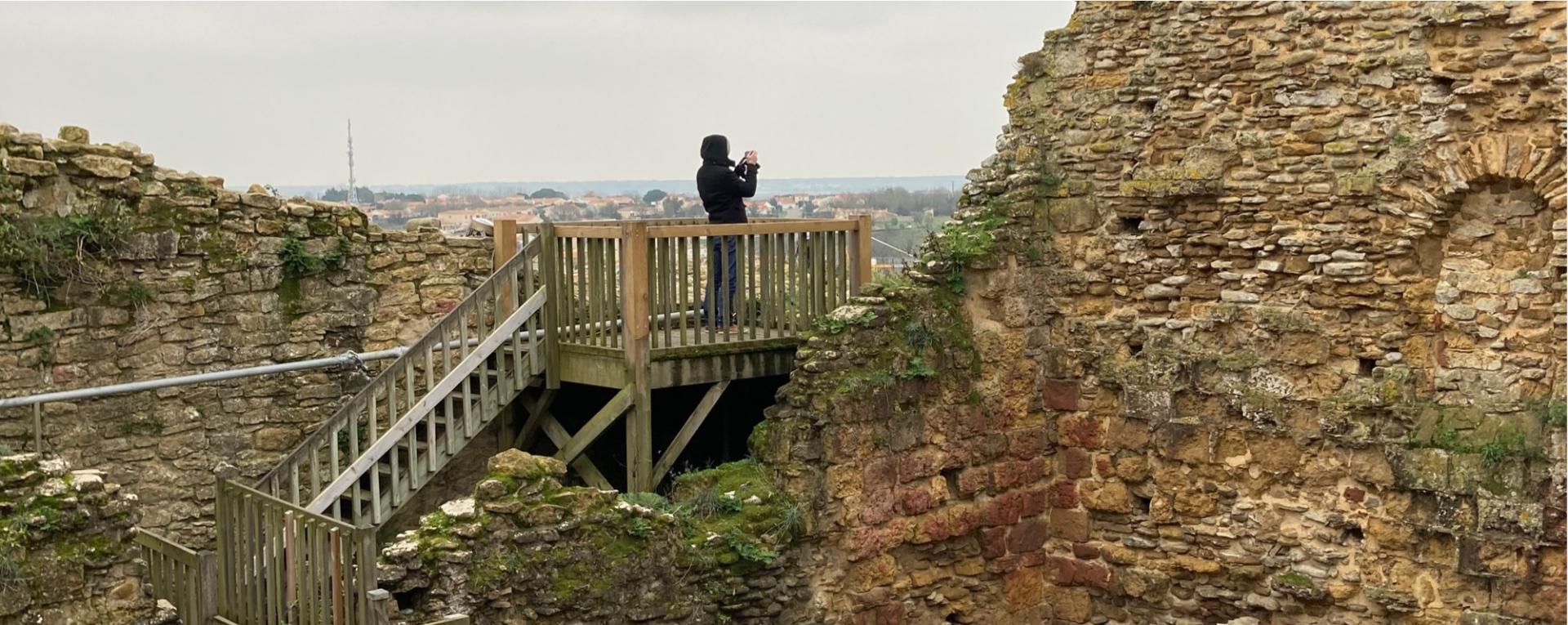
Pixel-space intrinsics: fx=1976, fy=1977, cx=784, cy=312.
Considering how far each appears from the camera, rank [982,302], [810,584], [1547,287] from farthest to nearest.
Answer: [982,302] → [810,584] → [1547,287]

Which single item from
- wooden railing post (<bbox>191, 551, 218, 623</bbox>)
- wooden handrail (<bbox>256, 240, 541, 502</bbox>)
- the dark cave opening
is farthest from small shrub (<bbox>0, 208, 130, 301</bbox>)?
the dark cave opening

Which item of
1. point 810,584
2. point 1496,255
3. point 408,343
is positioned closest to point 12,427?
point 408,343

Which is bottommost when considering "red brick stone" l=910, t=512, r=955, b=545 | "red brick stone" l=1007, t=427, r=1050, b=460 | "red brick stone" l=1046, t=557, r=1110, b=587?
"red brick stone" l=1046, t=557, r=1110, b=587

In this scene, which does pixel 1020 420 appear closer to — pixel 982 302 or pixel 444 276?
pixel 982 302

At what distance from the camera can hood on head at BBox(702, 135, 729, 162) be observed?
44.2ft

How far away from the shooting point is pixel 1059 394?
1351 cm

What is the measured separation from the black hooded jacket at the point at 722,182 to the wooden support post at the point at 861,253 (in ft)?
2.50

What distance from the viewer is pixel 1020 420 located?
531 inches

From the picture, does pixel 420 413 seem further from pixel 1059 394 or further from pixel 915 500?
pixel 1059 394

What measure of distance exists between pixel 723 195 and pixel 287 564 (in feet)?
13.6

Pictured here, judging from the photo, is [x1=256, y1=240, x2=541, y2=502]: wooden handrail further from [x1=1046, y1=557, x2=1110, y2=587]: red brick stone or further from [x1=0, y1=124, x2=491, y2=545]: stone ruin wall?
[x1=1046, y1=557, x2=1110, y2=587]: red brick stone

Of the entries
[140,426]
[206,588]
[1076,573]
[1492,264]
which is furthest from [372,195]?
[1492,264]

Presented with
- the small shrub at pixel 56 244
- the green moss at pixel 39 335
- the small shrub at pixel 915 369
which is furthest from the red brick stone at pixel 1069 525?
the green moss at pixel 39 335

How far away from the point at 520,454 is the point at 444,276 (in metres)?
2.47
